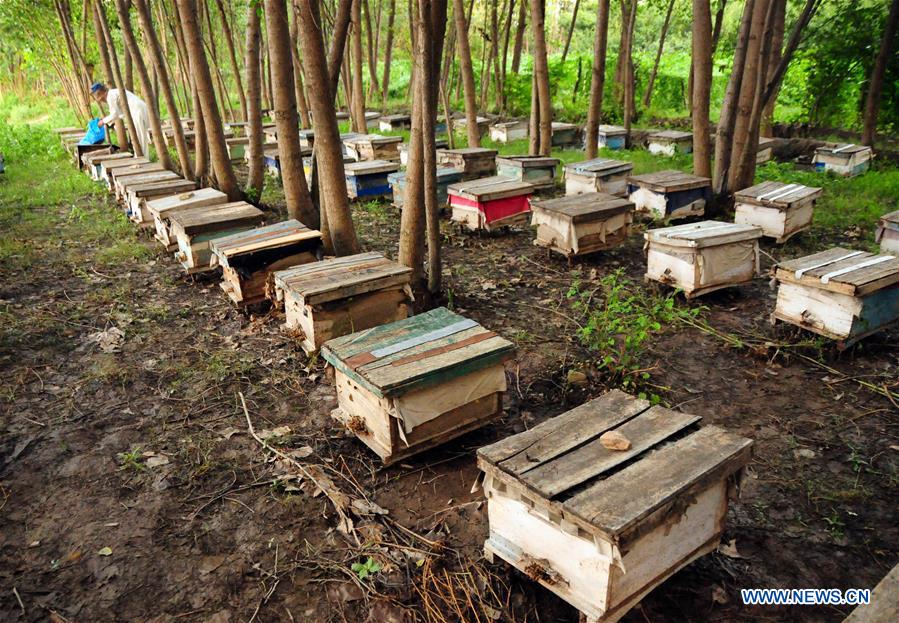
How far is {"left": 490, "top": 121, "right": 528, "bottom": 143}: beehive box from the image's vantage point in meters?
17.0

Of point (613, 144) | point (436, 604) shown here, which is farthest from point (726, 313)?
point (613, 144)

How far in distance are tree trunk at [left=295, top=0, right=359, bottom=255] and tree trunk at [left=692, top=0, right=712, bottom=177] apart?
17.6ft

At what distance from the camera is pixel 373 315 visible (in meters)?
5.01

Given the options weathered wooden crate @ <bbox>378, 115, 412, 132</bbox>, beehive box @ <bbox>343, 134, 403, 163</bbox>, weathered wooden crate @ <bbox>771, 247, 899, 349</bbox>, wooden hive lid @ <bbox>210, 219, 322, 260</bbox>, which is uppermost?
weathered wooden crate @ <bbox>378, 115, 412, 132</bbox>

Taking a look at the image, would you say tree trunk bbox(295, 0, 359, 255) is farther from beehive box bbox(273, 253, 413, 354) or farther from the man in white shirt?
the man in white shirt

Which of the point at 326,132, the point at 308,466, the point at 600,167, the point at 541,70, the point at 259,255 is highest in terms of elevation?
the point at 541,70

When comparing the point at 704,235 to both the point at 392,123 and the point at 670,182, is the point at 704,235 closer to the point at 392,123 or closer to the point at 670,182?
the point at 670,182

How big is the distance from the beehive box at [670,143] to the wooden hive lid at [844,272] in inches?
377

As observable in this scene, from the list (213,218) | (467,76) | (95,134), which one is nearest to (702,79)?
(467,76)

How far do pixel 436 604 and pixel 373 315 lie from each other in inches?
104

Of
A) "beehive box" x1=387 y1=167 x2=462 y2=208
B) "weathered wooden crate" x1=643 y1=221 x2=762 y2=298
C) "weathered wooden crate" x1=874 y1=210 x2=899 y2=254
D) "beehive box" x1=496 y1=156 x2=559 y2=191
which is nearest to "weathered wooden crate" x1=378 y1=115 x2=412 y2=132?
"beehive box" x1=387 y1=167 x2=462 y2=208

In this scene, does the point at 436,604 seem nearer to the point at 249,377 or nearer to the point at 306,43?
the point at 249,377

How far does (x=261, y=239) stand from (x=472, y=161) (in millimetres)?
5458

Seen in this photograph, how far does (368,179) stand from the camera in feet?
34.7
